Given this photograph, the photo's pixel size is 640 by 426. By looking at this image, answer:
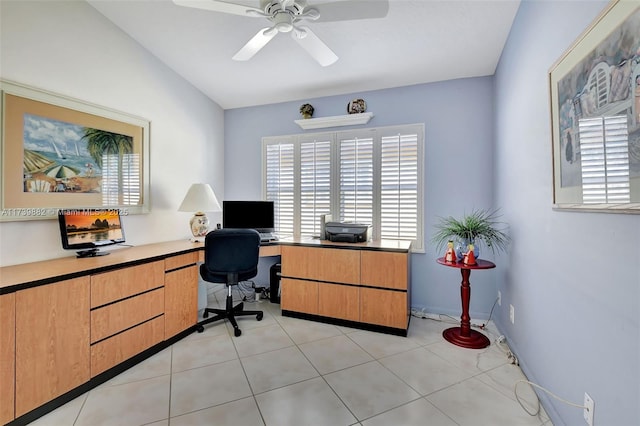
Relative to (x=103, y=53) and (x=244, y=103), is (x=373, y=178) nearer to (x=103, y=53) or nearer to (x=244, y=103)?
(x=244, y=103)

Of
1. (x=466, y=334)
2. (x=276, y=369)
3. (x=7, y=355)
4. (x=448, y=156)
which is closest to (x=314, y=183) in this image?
(x=448, y=156)

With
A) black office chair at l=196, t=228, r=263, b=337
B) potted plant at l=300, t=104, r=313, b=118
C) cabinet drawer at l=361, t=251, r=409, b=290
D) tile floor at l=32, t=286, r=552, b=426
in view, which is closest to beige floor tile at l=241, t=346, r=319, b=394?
tile floor at l=32, t=286, r=552, b=426

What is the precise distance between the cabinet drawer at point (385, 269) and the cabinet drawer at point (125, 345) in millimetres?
1883

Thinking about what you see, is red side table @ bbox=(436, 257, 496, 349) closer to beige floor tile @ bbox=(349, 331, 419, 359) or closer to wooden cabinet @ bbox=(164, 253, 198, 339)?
beige floor tile @ bbox=(349, 331, 419, 359)

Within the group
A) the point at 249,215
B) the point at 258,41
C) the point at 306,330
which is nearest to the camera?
the point at 258,41

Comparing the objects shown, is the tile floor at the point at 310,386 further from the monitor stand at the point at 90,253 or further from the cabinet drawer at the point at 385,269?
the monitor stand at the point at 90,253

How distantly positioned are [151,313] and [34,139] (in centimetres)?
155

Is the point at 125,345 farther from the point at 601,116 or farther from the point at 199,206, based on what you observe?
the point at 601,116

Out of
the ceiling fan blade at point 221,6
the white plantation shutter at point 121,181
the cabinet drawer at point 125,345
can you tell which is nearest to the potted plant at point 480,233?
the ceiling fan blade at point 221,6

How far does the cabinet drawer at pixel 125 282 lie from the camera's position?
1937 mm

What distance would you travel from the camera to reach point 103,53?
248 centimetres

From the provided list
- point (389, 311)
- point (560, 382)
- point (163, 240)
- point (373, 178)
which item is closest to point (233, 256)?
point (163, 240)

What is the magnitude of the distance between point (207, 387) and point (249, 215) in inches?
74.5

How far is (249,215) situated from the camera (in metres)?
3.41
